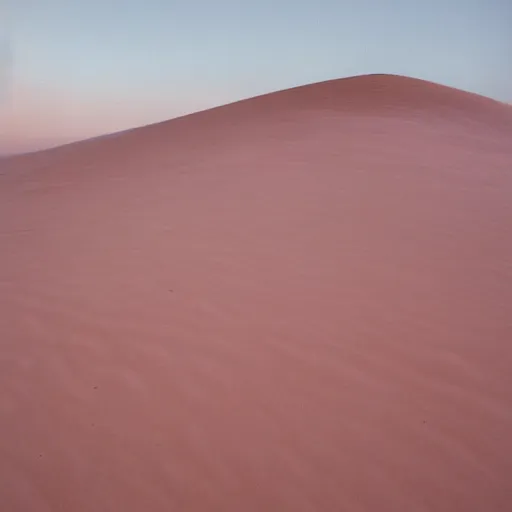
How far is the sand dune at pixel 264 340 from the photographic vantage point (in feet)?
7.70

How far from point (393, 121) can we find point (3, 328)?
6.96m

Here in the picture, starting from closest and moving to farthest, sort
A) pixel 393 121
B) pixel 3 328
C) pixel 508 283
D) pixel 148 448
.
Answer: pixel 148 448
pixel 3 328
pixel 508 283
pixel 393 121

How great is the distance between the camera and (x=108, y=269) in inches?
167

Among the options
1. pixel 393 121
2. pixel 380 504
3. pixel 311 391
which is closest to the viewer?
pixel 380 504

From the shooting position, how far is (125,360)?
3117 millimetres

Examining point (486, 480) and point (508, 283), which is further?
point (508, 283)

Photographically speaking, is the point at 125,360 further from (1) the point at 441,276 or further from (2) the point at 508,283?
(2) the point at 508,283

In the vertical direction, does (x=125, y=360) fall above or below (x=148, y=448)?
above

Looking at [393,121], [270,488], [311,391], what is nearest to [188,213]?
[311,391]

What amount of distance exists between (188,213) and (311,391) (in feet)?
9.66

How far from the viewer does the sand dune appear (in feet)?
7.70

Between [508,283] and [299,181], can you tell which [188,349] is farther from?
[299,181]

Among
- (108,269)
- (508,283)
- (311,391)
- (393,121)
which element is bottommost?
(311,391)

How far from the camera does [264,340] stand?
3227 millimetres
